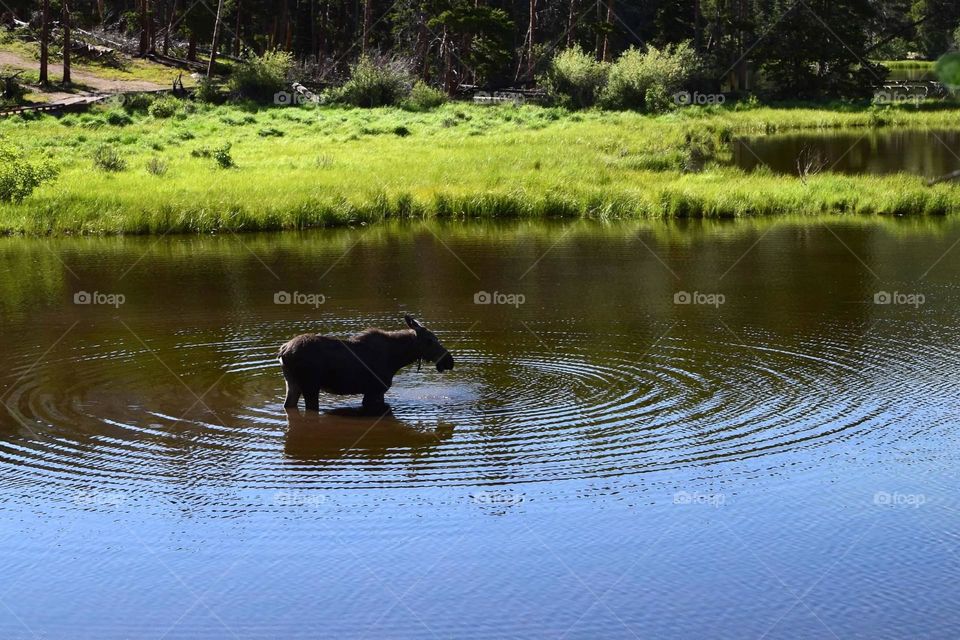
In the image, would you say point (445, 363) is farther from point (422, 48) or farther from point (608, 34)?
point (422, 48)

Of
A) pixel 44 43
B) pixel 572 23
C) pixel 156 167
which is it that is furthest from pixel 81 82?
pixel 156 167

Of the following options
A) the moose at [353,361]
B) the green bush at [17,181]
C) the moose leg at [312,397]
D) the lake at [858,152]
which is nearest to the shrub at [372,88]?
the lake at [858,152]

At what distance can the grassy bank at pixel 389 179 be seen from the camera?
36.6m

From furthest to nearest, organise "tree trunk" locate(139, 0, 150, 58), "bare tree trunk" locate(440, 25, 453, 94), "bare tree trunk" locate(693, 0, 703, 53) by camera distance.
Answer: "bare tree trunk" locate(693, 0, 703, 53) < "tree trunk" locate(139, 0, 150, 58) < "bare tree trunk" locate(440, 25, 453, 94)

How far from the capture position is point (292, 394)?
15172mm

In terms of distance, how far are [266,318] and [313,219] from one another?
15.1m

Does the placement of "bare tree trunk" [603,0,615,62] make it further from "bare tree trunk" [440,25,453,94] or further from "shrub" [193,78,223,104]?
"shrub" [193,78,223,104]

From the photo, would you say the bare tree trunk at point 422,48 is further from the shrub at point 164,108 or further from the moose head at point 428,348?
the moose head at point 428,348

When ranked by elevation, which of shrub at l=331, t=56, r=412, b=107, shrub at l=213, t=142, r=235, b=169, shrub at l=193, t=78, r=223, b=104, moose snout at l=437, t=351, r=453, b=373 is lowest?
moose snout at l=437, t=351, r=453, b=373

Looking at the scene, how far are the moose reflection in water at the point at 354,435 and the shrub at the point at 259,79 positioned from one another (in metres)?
58.8

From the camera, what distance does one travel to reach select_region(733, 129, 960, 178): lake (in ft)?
163

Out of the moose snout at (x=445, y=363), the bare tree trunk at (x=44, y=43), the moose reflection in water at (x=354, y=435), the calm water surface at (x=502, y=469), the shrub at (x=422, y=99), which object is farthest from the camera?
the shrub at (x=422, y=99)

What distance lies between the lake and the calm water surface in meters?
26.0

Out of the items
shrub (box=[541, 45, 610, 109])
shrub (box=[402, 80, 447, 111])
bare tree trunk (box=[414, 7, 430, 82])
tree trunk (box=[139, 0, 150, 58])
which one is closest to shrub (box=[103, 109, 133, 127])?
shrub (box=[402, 80, 447, 111])
